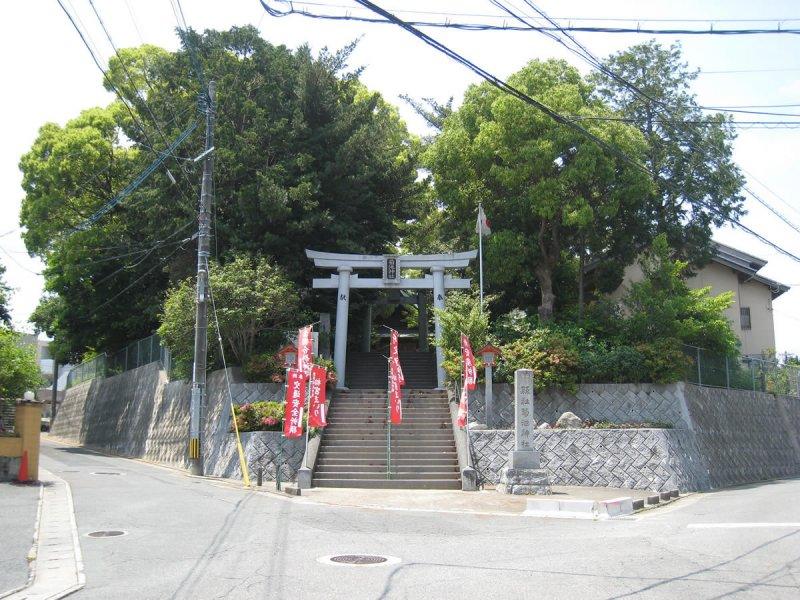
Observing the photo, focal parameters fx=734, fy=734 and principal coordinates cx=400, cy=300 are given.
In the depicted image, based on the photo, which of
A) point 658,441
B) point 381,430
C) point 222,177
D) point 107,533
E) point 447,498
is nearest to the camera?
point 107,533

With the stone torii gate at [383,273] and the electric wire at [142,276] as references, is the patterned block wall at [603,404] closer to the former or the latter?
the stone torii gate at [383,273]

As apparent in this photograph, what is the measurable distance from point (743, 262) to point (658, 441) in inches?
729

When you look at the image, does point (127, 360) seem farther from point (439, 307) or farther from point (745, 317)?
point (745, 317)

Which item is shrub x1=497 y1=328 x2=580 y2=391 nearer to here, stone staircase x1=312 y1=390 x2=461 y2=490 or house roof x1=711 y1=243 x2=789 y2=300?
stone staircase x1=312 y1=390 x2=461 y2=490

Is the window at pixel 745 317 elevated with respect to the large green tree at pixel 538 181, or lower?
lower

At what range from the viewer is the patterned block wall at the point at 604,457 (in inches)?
722

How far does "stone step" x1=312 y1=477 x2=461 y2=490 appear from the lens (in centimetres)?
1770

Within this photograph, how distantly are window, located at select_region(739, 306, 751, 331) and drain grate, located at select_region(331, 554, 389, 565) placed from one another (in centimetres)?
2998

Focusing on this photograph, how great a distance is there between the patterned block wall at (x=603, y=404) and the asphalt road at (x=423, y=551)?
6.13m

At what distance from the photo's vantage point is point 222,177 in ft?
84.5

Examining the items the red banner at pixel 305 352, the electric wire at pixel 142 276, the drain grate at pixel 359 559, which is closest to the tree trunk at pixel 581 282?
the red banner at pixel 305 352

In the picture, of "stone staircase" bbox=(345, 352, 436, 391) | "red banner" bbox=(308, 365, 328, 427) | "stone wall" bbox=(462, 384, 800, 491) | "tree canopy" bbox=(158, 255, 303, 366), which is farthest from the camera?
"stone staircase" bbox=(345, 352, 436, 391)

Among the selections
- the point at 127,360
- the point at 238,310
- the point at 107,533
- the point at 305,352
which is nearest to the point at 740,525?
the point at 107,533

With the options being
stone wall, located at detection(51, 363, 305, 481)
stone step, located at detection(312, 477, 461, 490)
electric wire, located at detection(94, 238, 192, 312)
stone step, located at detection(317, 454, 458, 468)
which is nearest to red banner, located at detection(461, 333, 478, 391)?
stone step, located at detection(317, 454, 458, 468)
